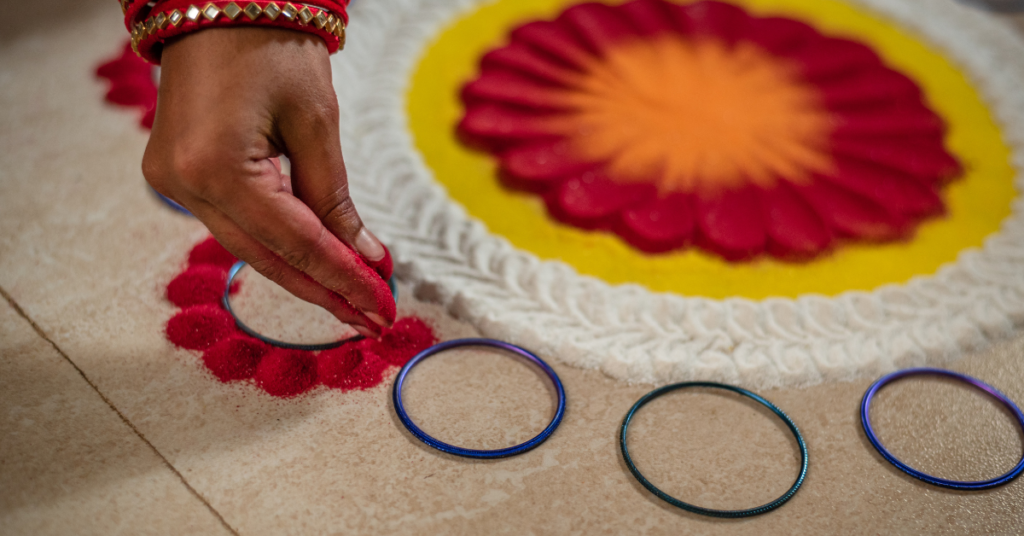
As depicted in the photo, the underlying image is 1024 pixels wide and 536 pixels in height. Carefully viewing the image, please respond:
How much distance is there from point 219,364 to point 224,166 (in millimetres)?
359

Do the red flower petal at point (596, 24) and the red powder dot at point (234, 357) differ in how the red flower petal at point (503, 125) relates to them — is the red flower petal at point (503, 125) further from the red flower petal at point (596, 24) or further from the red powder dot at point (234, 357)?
the red powder dot at point (234, 357)

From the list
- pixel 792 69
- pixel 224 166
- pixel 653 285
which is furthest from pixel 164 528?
pixel 792 69

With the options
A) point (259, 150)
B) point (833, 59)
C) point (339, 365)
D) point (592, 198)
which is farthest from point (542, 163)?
point (833, 59)

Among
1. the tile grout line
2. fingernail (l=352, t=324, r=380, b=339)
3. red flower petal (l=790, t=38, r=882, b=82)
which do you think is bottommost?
the tile grout line

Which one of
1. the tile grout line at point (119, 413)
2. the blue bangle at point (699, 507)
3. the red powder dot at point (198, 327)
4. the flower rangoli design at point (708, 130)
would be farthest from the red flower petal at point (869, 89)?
the tile grout line at point (119, 413)

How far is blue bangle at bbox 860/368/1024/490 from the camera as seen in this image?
961 mm

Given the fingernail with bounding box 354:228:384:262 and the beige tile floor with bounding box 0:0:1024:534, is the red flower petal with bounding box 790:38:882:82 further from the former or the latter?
the fingernail with bounding box 354:228:384:262

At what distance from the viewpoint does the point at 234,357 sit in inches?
40.6

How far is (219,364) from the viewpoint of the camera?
3.36 ft

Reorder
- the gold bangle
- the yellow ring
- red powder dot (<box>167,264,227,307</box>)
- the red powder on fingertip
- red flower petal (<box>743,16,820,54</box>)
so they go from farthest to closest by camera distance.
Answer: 1. red flower petal (<box>743,16,820,54</box>)
2. the yellow ring
3. red powder dot (<box>167,264,227,307</box>)
4. the red powder on fingertip
5. the gold bangle

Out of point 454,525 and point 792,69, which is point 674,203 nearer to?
point 792,69

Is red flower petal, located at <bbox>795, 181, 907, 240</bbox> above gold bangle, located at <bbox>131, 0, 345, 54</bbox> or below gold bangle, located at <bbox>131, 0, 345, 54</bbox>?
below

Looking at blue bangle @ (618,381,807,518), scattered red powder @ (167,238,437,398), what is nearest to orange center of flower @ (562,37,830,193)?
blue bangle @ (618,381,807,518)

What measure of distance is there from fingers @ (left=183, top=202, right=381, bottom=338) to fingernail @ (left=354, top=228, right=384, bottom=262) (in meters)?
0.06
